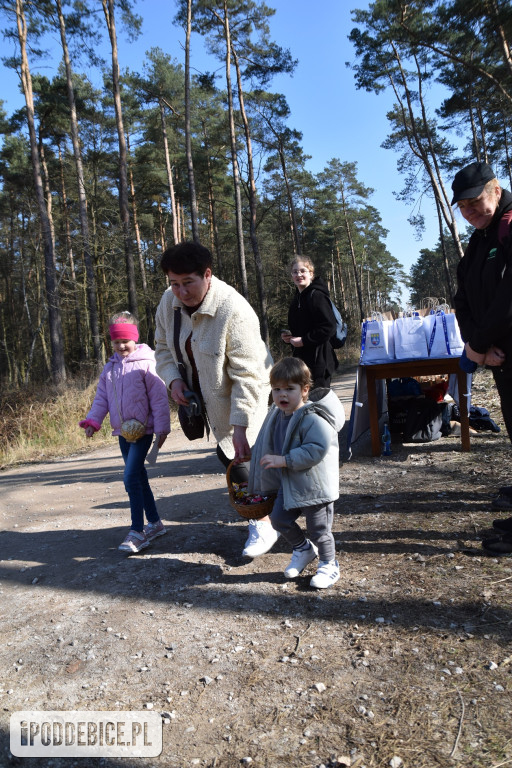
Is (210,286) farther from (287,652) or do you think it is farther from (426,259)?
(426,259)

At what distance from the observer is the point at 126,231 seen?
17.2m

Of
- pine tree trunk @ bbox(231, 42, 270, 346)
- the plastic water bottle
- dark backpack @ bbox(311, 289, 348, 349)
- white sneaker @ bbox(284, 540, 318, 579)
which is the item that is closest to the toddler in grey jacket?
white sneaker @ bbox(284, 540, 318, 579)

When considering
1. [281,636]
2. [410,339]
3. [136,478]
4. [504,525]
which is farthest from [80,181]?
[281,636]

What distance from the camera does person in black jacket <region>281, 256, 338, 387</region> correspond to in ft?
16.3

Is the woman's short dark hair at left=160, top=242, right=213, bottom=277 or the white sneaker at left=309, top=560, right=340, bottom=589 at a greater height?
the woman's short dark hair at left=160, top=242, right=213, bottom=277

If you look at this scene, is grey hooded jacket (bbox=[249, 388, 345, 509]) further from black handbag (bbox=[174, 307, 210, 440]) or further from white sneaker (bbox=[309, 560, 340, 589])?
black handbag (bbox=[174, 307, 210, 440])

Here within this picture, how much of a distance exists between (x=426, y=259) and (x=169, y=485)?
8259 cm

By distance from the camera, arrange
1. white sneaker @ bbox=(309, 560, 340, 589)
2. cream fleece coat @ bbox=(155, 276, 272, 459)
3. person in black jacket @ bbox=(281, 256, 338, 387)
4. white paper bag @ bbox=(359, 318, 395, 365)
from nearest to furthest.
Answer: white sneaker @ bbox=(309, 560, 340, 589) < cream fleece coat @ bbox=(155, 276, 272, 459) < person in black jacket @ bbox=(281, 256, 338, 387) < white paper bag @ bbox=(359, 318, 395, 365)

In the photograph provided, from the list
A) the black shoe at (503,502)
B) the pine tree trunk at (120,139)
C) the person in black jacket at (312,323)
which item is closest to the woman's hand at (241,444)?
the person in black jacket at (312,323)

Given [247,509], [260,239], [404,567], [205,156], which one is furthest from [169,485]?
[260,239]

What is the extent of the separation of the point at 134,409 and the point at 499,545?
2.53 m

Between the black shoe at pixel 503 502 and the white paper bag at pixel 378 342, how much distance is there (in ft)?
6.15

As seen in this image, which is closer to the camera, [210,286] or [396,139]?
[210,286]

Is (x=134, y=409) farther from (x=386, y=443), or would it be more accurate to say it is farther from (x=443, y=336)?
(x=443, y=336)
